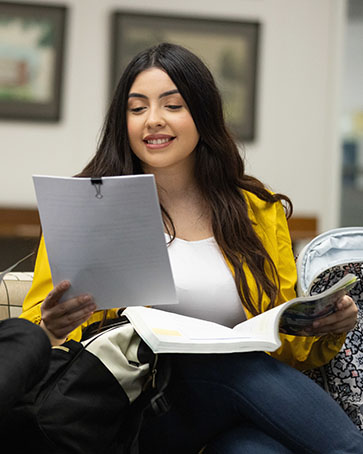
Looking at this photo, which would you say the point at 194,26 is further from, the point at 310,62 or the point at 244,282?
the point at 244,282

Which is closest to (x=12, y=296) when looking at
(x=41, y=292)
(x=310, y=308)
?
(x=41, y=292)

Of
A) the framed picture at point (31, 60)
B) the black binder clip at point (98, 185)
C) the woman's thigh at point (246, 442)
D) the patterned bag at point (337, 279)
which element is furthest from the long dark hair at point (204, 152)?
the framed picture at point (31, 60)

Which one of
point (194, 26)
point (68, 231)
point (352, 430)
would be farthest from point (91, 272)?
point (194, 26)

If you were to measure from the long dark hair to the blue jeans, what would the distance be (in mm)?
329

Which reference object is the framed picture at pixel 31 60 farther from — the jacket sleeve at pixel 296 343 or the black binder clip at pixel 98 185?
the black binder clip at pixel 98 185

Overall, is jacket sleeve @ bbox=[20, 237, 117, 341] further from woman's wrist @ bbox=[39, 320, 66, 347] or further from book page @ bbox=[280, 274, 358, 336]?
book page @ bbox=[280, 274, 358, 336]

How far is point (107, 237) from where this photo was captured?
119 cm

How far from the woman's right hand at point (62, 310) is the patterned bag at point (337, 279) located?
502 mm

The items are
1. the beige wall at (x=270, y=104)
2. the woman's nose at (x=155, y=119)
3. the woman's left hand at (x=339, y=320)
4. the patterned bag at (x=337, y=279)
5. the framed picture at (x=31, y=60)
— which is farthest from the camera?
the beige wall at (x=270, y=104)

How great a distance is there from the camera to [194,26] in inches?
166

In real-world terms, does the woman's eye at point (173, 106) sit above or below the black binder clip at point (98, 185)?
above

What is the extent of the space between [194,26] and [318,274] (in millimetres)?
3069

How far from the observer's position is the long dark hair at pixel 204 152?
1.64m

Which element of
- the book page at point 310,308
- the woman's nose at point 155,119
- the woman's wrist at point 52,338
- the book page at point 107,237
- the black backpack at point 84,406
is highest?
the woman's nose at point 155,119
